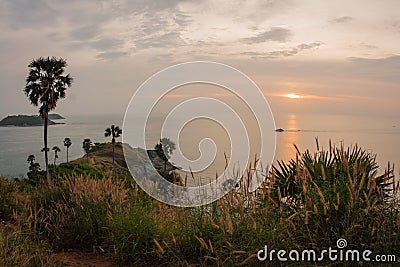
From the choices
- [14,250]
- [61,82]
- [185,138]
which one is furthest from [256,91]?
[61,82]

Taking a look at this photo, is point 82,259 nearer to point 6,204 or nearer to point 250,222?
point 250,222

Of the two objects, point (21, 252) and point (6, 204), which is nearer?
point (21, 252)

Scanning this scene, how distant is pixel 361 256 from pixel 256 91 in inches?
91.1

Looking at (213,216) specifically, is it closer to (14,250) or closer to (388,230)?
(388,230)
